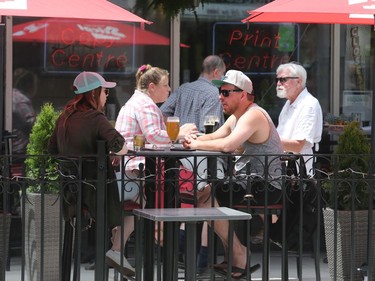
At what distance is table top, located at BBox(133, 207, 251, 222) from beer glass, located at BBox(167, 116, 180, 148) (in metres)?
2.02

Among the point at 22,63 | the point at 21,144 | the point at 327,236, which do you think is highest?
the point at 22,63

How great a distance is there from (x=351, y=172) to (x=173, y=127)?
156cm

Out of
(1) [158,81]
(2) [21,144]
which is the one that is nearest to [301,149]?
(1) [158,81]

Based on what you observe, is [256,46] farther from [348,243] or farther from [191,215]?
[191,215]

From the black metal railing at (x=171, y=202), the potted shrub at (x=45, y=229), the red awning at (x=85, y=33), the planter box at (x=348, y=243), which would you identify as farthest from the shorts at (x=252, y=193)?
the red awning at (x=85, y=33)

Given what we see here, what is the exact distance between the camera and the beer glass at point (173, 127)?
8461mm

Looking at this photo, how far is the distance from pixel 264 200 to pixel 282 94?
1.93 meters

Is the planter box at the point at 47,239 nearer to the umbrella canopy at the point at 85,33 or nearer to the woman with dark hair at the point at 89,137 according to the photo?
the woman with dark hair at the point at 89,137

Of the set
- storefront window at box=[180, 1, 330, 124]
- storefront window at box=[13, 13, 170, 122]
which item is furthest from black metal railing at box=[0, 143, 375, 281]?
storefront window at box=[180, 1, 330, 124]

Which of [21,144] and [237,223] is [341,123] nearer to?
[237,223]

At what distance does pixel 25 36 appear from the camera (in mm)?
10375

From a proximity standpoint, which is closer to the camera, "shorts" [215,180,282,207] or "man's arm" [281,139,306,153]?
"shorts" [215,180,282,207]

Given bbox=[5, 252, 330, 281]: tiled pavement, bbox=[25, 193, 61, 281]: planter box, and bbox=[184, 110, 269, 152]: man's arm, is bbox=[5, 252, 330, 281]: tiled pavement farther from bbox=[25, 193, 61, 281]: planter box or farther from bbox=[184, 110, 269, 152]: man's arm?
bbox=[184, 110, 269, 152]: man's arm

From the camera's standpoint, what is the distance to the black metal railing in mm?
7152
